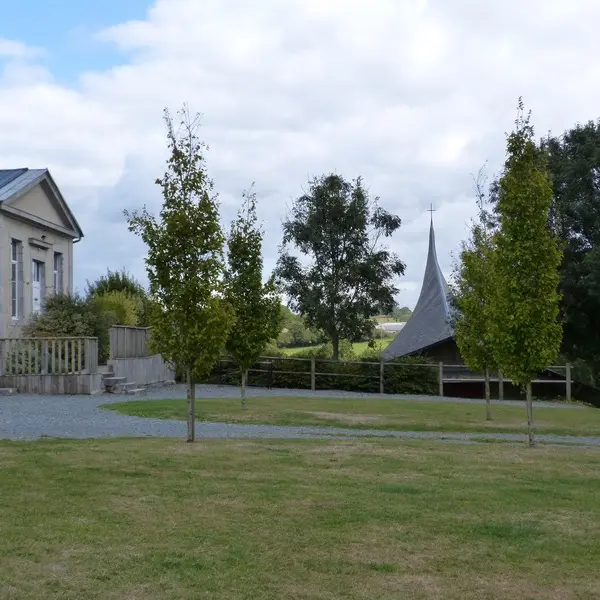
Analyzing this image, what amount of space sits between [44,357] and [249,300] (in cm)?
708

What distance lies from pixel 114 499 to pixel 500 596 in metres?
4.44

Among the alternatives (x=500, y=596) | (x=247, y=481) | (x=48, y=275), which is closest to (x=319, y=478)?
(x=247, y=481)

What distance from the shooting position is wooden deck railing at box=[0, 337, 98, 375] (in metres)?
25.0

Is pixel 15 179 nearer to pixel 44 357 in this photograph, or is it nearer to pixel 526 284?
pixel 44 357

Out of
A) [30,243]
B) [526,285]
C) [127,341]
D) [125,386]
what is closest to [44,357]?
[125,386]

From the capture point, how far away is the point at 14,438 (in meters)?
14.1

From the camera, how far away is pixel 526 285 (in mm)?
15258

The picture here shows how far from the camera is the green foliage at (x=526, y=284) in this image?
15234mm

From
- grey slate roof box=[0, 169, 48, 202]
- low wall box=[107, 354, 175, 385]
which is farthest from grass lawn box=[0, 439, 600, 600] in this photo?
grey slate roof box=[0, 169, 48, 202]

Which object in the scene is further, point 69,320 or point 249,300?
point 69,320

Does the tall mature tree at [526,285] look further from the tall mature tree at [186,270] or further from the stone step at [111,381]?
the stone step at [111,381]

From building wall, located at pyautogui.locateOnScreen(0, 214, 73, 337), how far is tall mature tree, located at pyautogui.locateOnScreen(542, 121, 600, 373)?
855 inches

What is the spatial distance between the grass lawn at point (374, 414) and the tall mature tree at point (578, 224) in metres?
14.3

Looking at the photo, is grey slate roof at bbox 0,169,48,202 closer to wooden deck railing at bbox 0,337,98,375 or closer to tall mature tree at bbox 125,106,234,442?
wooden deck railing at bbox 0,337,98,375
